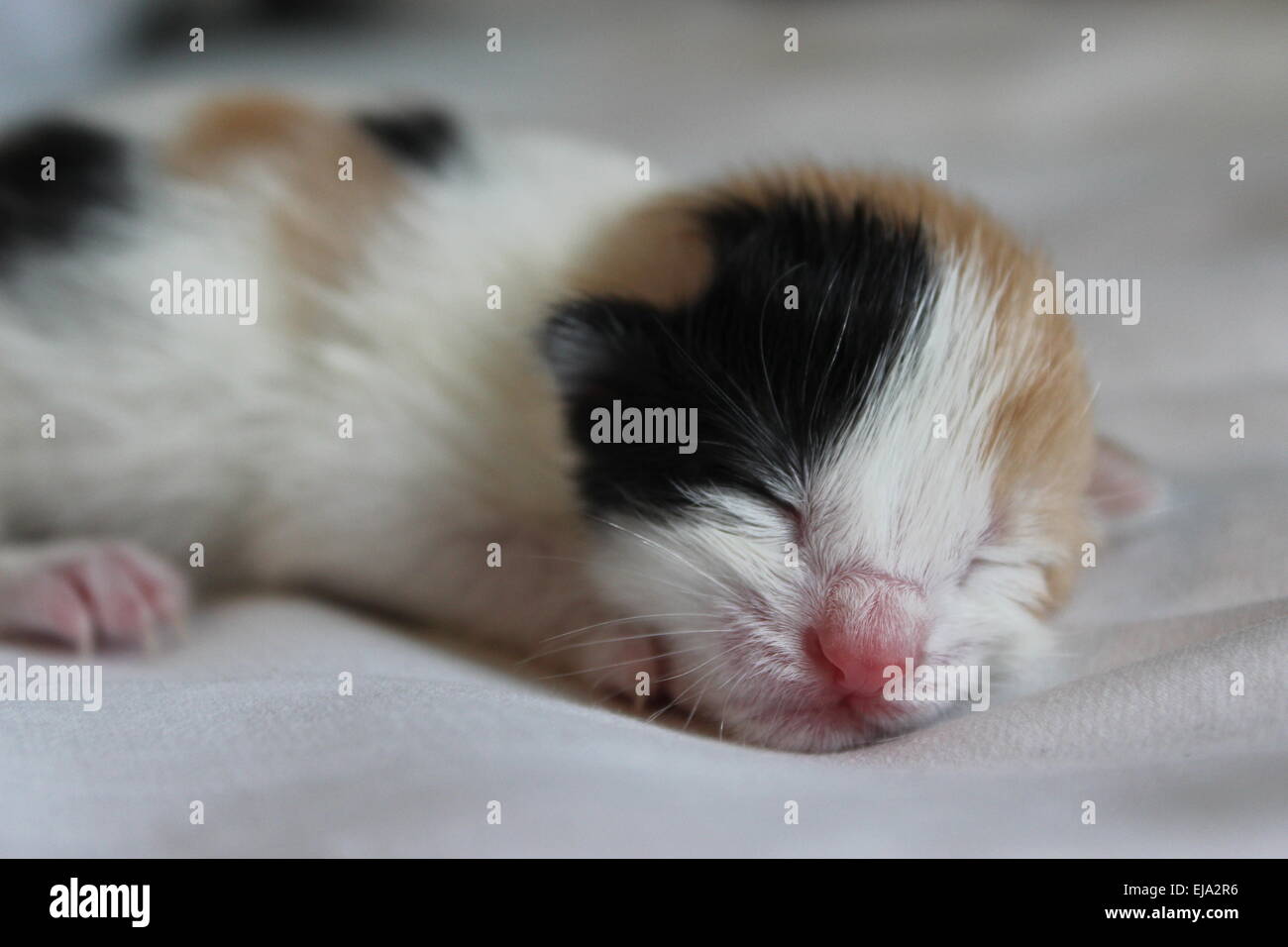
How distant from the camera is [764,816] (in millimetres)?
940

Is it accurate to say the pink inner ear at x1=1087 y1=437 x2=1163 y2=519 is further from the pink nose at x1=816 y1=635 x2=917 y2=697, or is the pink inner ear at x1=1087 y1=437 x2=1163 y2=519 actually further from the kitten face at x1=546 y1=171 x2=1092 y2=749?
the pink nose at x1=816 y1=635 x2=917 y2=697

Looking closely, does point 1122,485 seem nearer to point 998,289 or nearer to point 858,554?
point 998,289

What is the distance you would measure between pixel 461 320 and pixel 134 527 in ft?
1.72

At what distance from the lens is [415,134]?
1712 mm

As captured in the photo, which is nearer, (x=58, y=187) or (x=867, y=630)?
(x=867, y=630)

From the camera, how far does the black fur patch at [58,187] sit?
5.31 ft

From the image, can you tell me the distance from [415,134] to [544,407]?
0.52m

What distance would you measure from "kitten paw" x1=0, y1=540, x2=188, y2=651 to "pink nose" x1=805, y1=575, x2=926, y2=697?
79cm

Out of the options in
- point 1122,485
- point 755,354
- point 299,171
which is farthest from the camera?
point 299,171

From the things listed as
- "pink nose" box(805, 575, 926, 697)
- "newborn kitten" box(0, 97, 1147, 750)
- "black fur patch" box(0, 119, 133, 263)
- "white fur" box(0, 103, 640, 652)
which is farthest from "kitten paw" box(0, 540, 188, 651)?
"pink nose" box(805, 575, 926, 697)

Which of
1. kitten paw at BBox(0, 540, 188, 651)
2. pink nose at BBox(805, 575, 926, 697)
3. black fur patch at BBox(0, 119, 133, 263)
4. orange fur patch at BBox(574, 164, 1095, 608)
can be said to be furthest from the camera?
black fur patch at BBox(0, 119, 133, 263)

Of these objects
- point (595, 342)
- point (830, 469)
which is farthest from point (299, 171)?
point (830, 469)

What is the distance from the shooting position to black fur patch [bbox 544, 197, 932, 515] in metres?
1.14
